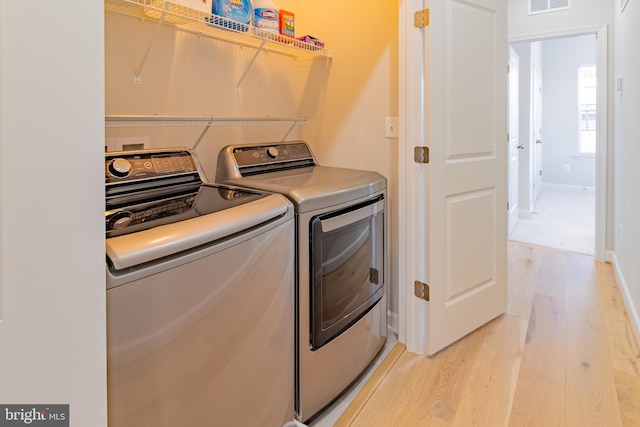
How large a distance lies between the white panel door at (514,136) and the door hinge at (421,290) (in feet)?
9.21

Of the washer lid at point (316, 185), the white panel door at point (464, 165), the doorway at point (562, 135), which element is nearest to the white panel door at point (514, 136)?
the doorway at point (562, 135)

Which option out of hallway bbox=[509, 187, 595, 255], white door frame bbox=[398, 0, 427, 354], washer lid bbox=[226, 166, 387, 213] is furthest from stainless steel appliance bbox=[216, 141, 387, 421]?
hallway bbox=[509, 187, 595, 255]

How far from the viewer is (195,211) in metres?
1.14

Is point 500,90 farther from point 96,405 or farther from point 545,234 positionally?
point 545,234

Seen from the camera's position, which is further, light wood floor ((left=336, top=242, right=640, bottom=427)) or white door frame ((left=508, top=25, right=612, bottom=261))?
white door frame ((left=508, top=25, right=612, bottom=261))

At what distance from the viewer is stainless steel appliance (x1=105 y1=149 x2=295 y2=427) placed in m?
0.85

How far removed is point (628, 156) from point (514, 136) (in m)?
1.94

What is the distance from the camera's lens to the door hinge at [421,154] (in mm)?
1880

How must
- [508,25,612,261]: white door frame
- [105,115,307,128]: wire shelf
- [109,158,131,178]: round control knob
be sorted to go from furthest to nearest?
[508,25,612,261]: white door frame
[105,115,307,128]: wire shelf
[109,158,131,178]: round control knob

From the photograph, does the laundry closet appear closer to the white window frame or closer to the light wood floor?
the light wood floor

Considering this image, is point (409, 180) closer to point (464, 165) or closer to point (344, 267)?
point (464, 165)

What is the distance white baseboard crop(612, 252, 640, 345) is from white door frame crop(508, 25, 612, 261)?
245 millimetres

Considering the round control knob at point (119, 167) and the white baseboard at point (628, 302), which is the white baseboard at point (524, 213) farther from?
the round control knob at point (119, 167)

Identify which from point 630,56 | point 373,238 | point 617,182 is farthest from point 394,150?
point 617,182
